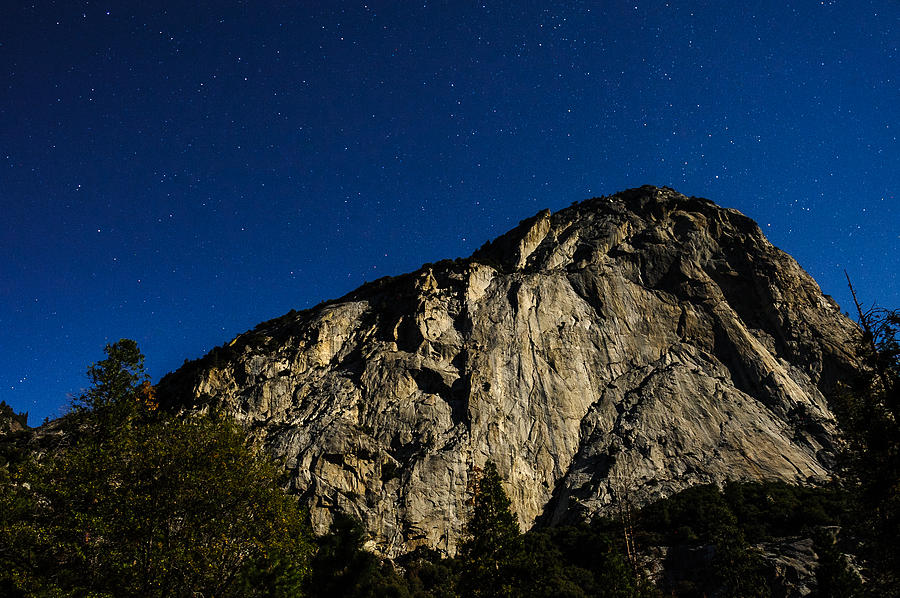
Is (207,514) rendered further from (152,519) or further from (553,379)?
(553,379)

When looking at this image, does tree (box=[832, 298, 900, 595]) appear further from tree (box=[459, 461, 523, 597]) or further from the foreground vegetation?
tree (box=[459, 461, 523, 597])

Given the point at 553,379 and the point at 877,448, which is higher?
the point at 553,379

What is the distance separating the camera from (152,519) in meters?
18.4

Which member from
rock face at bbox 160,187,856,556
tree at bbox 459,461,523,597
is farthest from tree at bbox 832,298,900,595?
rock face at bbox 160,187,856,556

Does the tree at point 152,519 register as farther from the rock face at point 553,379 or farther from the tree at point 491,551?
the rock face at point 553,379

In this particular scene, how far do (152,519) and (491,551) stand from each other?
67.1 ft

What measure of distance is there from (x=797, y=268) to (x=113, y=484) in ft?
429

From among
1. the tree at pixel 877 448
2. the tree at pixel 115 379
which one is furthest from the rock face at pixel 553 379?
the tree at pixel 877 448

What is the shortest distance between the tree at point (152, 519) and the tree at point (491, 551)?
13019mm

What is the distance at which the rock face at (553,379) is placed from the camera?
69.7 metres

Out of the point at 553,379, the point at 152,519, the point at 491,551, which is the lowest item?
the point at 491,551

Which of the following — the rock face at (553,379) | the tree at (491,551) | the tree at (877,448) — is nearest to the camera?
the tree at (877,448)

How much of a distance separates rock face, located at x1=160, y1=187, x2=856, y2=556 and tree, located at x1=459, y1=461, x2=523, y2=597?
3680 centimetres

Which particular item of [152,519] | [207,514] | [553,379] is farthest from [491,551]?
[553,379]
